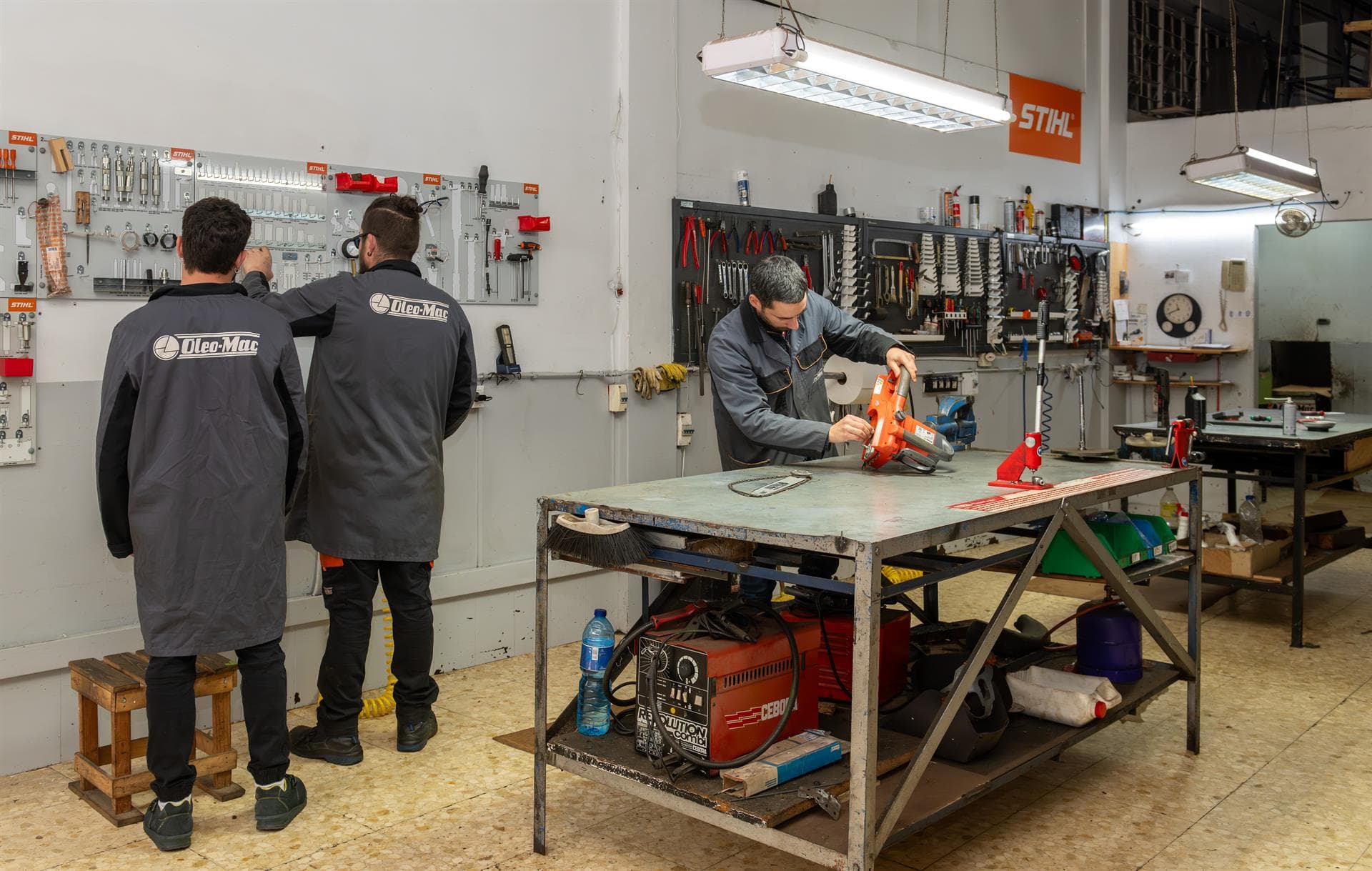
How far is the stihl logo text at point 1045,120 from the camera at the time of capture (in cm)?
693

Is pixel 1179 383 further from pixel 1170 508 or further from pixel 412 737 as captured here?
pixel 412 737

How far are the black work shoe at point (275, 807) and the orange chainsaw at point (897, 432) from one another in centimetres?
178

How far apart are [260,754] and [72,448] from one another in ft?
3.74

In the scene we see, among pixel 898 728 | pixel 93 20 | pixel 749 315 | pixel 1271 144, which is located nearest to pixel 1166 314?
pixel 1271 144

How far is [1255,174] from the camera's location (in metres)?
5.38

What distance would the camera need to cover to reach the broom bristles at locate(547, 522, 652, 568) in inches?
97.5

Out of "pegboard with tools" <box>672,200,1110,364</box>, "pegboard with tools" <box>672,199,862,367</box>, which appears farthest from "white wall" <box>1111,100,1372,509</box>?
"pegboard with tools" <box>672,199,862,367</box>

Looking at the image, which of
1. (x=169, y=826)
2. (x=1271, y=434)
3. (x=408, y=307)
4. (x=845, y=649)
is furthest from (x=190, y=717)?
(x=1271, y=434)

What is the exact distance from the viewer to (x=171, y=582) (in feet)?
8.54

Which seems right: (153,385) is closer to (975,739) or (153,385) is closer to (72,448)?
(72,448)

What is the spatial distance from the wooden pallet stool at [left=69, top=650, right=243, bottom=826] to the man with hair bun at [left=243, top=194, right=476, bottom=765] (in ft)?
1.07

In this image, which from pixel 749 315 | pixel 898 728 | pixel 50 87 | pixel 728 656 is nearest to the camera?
pixel 728 656

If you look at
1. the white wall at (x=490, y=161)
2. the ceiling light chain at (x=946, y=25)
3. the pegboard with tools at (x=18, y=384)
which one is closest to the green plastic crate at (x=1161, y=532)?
the white wall at (x=490, y=161)

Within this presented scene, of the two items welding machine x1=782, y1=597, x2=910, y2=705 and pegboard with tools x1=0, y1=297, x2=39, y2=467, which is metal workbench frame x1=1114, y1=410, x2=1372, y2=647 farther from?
pegboard with tools x1=0, y1=297, x2=39, y2=467
